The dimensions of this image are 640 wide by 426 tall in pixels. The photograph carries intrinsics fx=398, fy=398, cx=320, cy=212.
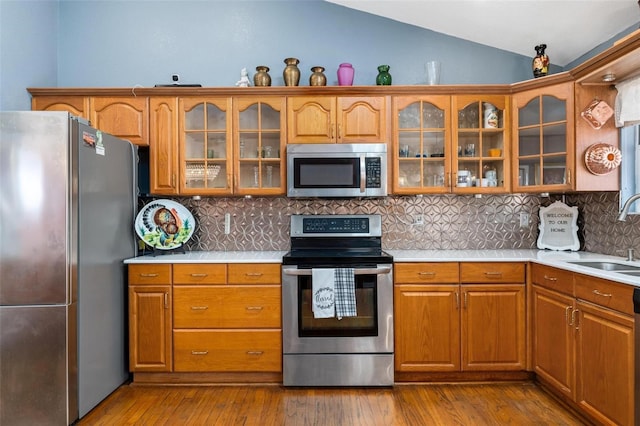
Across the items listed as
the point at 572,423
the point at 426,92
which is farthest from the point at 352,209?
the point at 572,423

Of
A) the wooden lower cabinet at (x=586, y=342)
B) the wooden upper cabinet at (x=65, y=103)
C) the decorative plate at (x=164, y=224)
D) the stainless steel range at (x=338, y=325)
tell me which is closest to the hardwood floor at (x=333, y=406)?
the stainless steel range at (x=338, y=325)

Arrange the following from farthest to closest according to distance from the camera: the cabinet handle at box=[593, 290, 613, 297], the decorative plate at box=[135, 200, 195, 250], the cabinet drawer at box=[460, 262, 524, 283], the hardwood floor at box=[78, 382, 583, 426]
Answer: the decorative plate at box=[135, 200, 195, 250]
the cabinet drawer at box=[460, 262, 524, 283]
the hardwood floor at box=[78, 382, 583, 426]
the cabinet handle at box=[593, 290, 613, 297]

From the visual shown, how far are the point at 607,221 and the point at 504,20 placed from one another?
1.64 m

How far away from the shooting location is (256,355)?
8.90 feet

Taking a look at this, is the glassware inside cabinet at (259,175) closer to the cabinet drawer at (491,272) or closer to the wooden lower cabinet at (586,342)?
the cabinet drawer at (491,272)

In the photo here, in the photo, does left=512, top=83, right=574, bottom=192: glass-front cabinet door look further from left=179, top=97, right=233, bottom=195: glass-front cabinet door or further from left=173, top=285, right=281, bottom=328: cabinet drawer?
left=179, top=97, right=233, bottom=195: glass-front cabinet door

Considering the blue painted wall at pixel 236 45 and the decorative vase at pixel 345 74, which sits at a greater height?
the blue painted wall at pixel 236 45

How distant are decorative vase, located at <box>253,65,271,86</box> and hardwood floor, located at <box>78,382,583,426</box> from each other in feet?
7.29

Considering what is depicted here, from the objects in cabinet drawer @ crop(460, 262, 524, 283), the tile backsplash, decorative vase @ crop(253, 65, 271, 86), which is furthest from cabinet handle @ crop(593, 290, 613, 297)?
decorative vase @ crop(253, 65, 271, 86)

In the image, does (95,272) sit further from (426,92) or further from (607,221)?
(607,221)

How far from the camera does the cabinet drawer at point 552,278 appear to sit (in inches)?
90.0

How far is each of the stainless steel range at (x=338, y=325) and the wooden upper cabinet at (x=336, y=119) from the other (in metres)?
0.92

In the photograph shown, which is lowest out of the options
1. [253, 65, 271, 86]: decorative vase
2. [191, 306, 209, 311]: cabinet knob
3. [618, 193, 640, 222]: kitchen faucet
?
[191, 306, 209, 311]: cabinet knob

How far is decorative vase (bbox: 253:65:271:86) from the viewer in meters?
3.08
